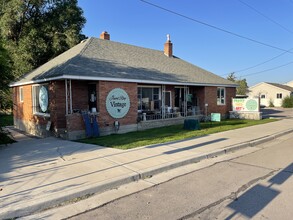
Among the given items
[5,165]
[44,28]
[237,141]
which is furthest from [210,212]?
[44,28]

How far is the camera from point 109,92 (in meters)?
13.7

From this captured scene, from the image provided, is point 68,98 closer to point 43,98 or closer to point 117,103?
point 43,98

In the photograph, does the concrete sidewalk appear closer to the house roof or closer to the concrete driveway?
the house roof

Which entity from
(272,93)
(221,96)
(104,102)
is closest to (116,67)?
(104,102)

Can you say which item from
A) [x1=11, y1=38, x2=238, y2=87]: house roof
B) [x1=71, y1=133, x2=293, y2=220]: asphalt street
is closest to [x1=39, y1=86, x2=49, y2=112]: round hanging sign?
[x1=11, y1=38, x2=238, y2=87]: house roof

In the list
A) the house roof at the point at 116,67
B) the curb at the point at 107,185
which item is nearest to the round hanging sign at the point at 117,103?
the house roof at the point at 116,67

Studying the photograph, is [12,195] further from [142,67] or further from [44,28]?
[44,28]

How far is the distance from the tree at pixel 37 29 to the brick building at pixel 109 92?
5.54m

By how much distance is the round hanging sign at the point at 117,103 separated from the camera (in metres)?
13.7

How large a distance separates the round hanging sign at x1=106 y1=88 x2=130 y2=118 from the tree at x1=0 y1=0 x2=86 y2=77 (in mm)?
12596

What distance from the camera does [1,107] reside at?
11461 mm

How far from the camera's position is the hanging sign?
848 inches

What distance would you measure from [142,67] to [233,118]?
9822 mm

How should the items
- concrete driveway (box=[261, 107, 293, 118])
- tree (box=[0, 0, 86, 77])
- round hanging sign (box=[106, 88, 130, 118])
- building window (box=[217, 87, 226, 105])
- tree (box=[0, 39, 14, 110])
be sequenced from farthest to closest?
concrete driveway (box=[261, 107, 293, 118]) → tree (box=[0, 0, 86, 77]) → building window (box=[217, 87, 226, 105]) → round hanging sign (box=[106, 88, 130, 118]) → tree (box=[0, 39, 14, 110])
